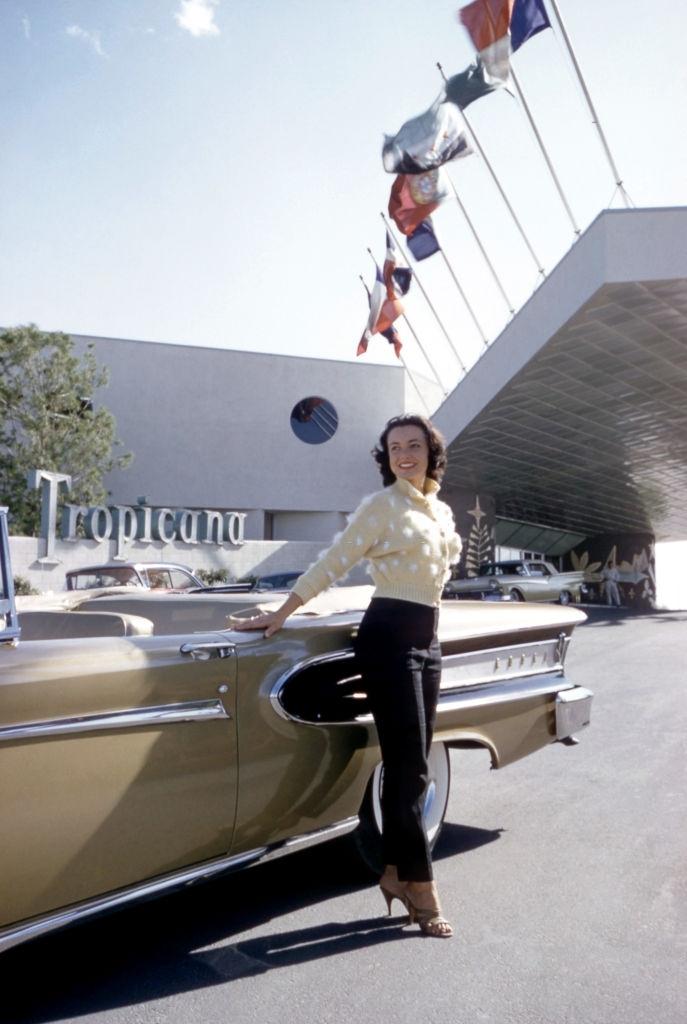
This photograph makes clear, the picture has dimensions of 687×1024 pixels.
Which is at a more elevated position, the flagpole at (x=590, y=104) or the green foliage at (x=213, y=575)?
the flagpole at (x=590, y=104)

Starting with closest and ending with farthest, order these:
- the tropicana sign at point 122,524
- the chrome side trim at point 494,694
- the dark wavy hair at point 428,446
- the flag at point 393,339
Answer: the dark wavy hair at point 428,446 < the chrome side trim at point 494,694 < the tropicana sign at point 122,524 < the flag at point 393,339

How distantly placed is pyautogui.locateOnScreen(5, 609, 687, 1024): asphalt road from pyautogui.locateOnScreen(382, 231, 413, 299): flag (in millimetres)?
20146

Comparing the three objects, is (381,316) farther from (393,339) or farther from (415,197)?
(415,197)

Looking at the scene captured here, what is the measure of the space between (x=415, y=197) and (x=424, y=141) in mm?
1789

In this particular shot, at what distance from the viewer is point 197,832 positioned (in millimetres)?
2996

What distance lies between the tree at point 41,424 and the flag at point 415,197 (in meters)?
12.1

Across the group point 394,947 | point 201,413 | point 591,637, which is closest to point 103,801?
Result: point 394,947

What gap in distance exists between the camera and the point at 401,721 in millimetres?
3312

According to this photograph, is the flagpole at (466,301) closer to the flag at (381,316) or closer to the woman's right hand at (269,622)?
the flag at (381,316)

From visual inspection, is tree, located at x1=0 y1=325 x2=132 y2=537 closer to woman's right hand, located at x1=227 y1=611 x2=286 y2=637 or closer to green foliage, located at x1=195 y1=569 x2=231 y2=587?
green foliage, located at x1=195 y1=569 x2=231 y2=587

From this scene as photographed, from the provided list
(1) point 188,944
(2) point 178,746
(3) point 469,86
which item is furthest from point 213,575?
(2) point 178,746

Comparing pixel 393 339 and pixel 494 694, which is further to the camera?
pixel 393 339

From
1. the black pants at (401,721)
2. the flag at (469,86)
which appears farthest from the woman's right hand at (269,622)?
the flag at (469,86)

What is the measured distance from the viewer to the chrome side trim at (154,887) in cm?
256
